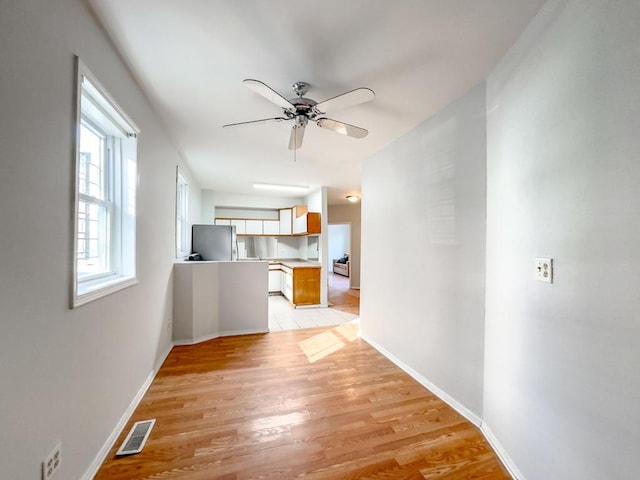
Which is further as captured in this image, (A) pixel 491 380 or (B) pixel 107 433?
(A) pixel 491 380

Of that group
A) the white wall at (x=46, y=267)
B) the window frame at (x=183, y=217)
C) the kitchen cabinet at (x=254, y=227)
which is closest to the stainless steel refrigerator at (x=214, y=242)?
the window frame at (x=183, y=217)

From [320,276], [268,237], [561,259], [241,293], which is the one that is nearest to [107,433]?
[241,293]

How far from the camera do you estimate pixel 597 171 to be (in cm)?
106

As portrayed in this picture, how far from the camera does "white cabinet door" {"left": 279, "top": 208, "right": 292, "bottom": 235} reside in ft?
22.1

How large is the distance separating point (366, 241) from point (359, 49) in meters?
2.43

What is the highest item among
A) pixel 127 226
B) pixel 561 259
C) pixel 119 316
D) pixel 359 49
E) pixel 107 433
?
pixel 359 49

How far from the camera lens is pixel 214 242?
457 cm

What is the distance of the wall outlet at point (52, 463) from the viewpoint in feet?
3.55

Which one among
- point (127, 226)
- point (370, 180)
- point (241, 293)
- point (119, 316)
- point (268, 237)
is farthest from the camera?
point (268, 237)

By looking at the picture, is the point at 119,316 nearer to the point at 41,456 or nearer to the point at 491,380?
the point at 41,456

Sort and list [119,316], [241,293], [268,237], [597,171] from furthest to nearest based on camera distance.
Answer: [268,237], [241,293], [119,316], [597,171]

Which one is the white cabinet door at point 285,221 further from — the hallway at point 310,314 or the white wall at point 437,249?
the white wall at point 437,249

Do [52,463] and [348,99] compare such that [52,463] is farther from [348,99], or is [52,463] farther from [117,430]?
[348,99]

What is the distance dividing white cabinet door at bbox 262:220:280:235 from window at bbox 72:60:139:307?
475 centimetres
